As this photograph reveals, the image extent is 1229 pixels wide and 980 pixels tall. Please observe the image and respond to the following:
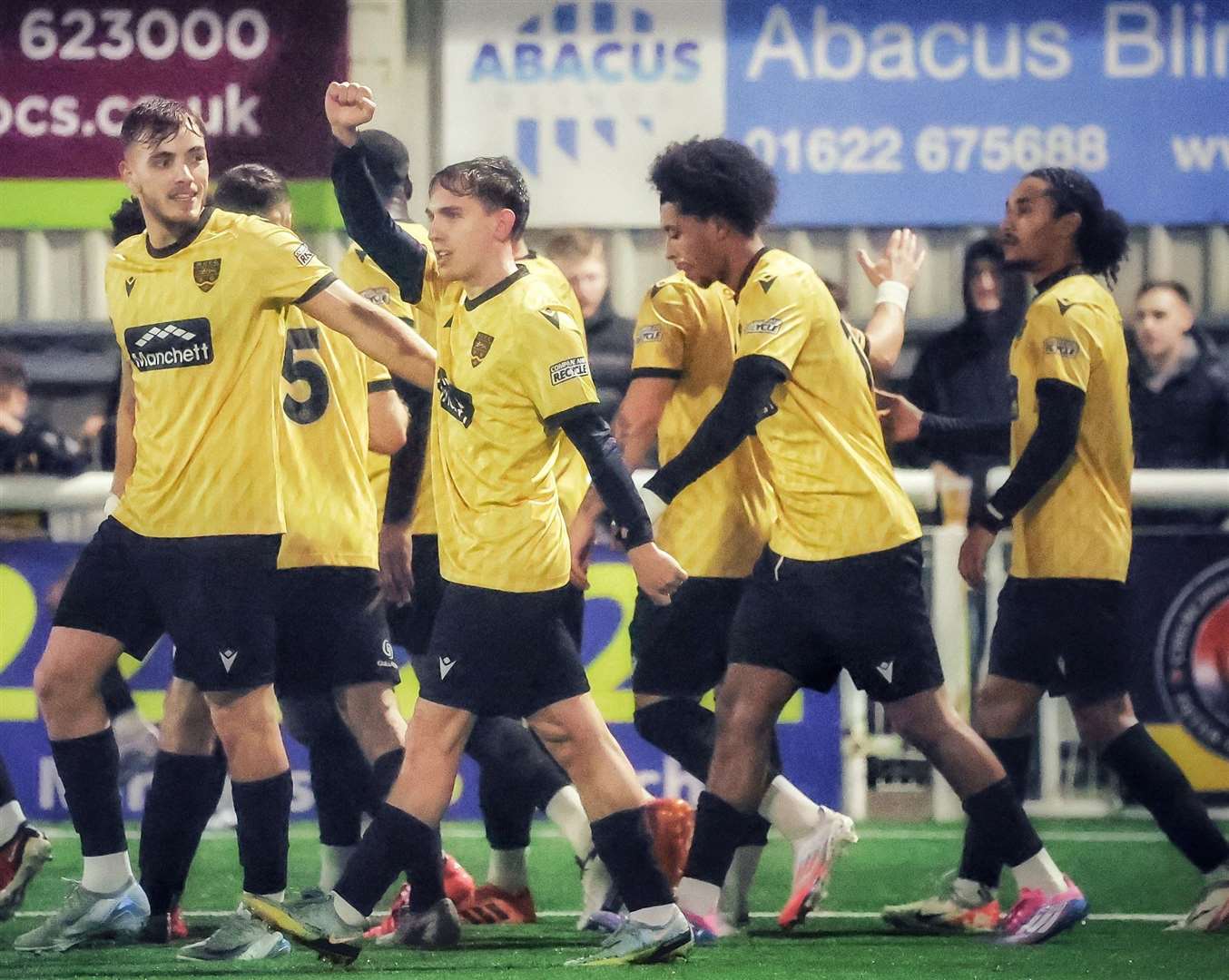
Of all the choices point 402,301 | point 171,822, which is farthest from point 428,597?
point 171,822

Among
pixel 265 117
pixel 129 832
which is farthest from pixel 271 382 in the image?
pixel 265 117

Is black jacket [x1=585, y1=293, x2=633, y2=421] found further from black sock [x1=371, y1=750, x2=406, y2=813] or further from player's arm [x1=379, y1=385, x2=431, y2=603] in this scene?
black sock [x1=371, y1=750, x2=406, y2=813]

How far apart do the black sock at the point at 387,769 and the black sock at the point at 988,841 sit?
1.46m

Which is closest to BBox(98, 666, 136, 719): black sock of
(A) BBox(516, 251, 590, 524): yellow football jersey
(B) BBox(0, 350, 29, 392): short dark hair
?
(B) BBox(0, 350, 29, 392): short dark hair

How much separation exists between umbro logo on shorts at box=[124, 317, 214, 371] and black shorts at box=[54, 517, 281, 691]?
39 centimetres

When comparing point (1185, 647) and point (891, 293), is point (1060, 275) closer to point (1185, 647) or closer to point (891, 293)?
point (891, 293)

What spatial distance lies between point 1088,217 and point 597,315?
332 cm

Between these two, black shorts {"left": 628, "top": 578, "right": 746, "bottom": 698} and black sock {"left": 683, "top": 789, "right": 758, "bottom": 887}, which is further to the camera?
black shorts {"left": 628, "top": 578, "right": 746, "bottom": 698}

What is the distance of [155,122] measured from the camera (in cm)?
551

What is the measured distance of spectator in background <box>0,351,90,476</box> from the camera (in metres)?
9.37

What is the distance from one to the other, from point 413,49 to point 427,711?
8.05 m

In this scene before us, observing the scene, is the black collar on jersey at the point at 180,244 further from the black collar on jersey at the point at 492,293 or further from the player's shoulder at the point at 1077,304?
the player's shoulder at the point at 1077,304

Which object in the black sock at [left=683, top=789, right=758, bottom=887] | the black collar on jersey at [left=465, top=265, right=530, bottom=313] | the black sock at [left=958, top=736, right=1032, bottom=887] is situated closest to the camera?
the black collar on jersey at [left=465, top=265, right=530, bottom=313]

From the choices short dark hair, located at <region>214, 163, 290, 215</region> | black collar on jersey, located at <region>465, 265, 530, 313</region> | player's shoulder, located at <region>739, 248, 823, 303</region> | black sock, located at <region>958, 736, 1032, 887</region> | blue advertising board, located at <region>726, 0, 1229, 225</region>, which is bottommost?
black sock, located at <region>958, 736, 1032, 887</region>
